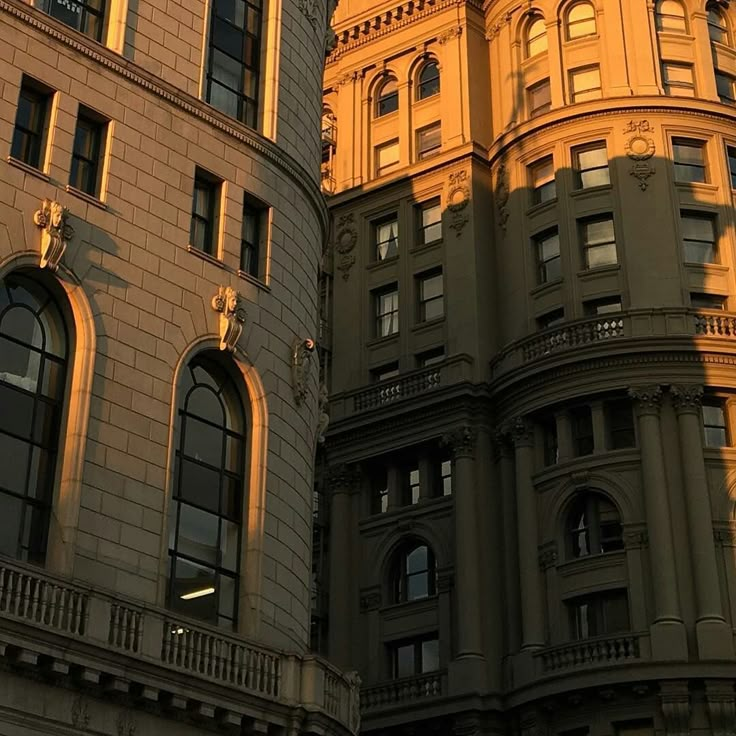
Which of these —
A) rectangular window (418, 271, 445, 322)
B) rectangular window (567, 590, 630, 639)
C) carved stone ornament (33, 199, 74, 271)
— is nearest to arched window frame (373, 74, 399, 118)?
rectangular window (418, 271, 445, 322)

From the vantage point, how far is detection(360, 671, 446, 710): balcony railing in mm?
54125

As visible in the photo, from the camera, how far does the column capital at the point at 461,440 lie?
57125 mm

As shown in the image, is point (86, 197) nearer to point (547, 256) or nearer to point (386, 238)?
point (547, 256)

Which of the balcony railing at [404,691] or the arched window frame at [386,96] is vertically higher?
the arched window frame at [386,96]

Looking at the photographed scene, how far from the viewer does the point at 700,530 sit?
51156 mm

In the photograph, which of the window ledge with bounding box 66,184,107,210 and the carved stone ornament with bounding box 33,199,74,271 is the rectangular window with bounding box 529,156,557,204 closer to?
the window ledge with bounding box 66,184,107,210

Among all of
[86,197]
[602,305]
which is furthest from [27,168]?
[602,305]

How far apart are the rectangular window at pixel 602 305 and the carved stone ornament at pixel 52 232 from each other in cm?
2816

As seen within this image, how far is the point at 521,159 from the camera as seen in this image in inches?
2397

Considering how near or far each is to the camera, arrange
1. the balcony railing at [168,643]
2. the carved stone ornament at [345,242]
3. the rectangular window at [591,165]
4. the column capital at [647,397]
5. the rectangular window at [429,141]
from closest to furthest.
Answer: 1. the balcony railing at [168,643]
2. the column capital at [647,397]
3. the rectangular window at [591,165]
4. the rectangular window at [429,141]
5. the carved stone ornament at [345,242]

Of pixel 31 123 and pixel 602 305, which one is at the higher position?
pixel 602 305

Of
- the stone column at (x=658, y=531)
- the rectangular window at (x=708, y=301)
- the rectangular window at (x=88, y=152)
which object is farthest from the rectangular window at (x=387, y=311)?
the rectangular window at (x=88, y=152)

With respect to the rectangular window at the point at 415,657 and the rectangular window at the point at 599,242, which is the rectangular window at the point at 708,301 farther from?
the rectangular window at the point at 415,657

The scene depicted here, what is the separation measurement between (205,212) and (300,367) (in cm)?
425
